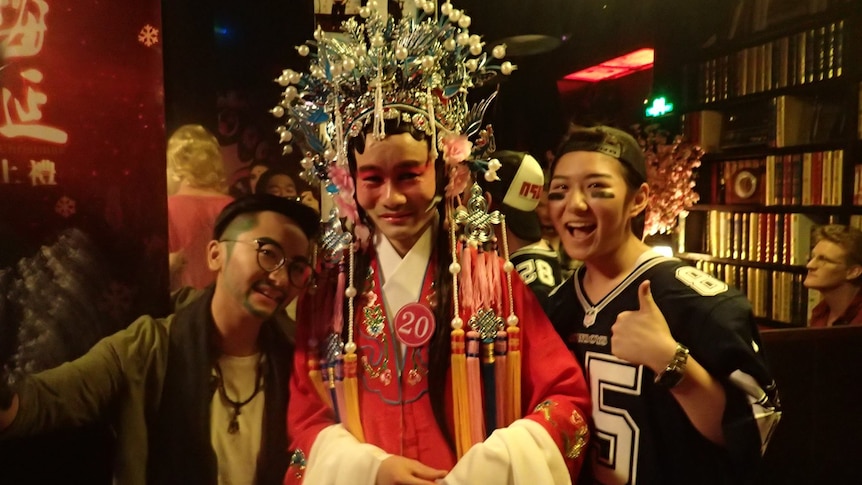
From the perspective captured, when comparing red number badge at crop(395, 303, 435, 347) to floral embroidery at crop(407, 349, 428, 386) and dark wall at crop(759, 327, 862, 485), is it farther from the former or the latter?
dark wall at crop(759, 327, 862, 485)

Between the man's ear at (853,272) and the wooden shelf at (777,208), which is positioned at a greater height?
the wooden shelf at (777,208)

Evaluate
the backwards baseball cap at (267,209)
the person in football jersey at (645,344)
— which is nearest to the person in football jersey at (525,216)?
the person in football jersey at (645,344)

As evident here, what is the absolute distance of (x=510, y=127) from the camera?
1.74 metres

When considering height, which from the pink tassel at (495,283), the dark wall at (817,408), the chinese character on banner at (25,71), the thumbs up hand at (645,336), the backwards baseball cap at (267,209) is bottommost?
the dark wall at (817,408)

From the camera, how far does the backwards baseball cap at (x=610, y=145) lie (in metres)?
1.29

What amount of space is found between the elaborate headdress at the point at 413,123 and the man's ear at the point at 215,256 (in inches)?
11.9

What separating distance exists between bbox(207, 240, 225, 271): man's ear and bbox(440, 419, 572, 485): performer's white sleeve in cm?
73

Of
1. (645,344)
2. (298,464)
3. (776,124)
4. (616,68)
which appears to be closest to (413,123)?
(645,344)

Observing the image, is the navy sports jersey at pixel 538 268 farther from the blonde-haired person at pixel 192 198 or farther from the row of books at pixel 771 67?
the row of books at pixel 771 67

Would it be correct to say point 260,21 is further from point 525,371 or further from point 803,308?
point 803,308

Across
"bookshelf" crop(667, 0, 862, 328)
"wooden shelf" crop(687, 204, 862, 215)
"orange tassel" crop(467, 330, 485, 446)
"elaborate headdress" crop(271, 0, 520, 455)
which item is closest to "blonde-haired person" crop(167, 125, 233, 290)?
"elaborate headdress" crop(271, 0, 520, 455)

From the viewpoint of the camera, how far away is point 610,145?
1.29 metres

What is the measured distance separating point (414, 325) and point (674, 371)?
504mm

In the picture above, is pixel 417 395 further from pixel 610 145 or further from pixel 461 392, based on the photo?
pixel 610 145
